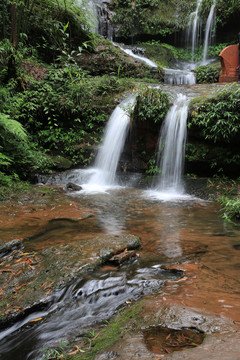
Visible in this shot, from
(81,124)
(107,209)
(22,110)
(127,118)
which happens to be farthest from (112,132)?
(107,209)

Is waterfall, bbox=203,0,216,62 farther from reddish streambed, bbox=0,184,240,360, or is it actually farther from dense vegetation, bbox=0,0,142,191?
reddish streambed, bbox=0,184,240,360

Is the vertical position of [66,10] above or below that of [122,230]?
above

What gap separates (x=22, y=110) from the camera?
29.8ft

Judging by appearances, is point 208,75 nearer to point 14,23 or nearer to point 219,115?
point 219,115

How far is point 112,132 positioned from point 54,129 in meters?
2.34

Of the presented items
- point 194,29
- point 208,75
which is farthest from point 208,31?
point 208,75

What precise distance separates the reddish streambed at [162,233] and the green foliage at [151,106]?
113 inches

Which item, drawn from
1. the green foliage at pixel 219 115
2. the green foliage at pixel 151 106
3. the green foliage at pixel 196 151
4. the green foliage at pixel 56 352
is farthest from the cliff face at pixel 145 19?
the green foliage at pixel 56 352

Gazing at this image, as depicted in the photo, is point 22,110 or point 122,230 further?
point 22,110

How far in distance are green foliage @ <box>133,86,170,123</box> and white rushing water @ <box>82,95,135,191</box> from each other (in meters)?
0.62

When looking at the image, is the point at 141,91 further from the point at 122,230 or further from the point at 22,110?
the point at 122,230

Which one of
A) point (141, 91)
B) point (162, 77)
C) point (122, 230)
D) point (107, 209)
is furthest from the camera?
point (162, 77)

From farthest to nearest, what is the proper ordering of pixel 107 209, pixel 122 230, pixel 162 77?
pixel 162 77, pixel 107 209, pixel 122 230

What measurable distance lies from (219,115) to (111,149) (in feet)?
12.5
